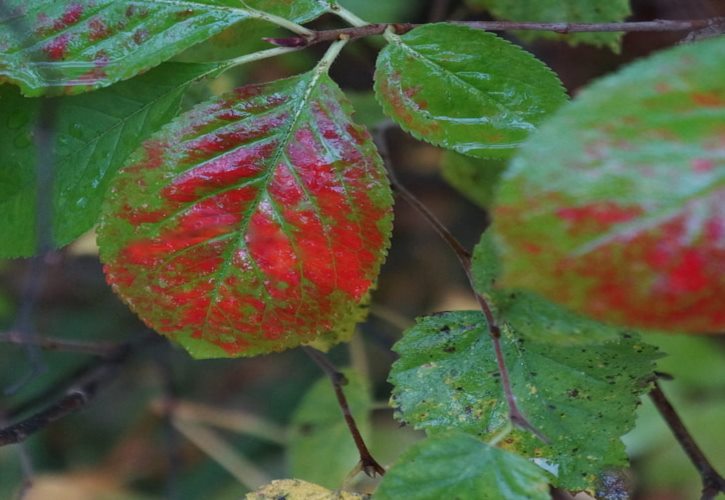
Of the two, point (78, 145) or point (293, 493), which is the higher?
point (78, 145)

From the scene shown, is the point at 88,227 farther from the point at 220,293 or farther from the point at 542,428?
the point at 542,428

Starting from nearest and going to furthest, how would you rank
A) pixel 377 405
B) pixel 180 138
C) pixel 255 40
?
pixel 180 138
pixel 255 40
pixel 377 405

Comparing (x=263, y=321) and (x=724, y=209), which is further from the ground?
(x=724, y=209)

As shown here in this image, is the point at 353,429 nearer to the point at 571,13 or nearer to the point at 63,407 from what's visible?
the point at 63,407

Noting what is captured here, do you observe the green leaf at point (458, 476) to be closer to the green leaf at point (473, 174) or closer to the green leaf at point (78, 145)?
the green leaf at point (78, 145)

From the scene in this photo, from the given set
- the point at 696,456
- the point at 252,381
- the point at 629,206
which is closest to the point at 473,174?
the point at 696,456

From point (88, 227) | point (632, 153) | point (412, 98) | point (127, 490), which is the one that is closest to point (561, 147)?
point (632, 153)

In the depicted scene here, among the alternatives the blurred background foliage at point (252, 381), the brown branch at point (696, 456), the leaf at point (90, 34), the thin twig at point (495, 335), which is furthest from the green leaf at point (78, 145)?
the blurred background foliage at point (252, 381)
